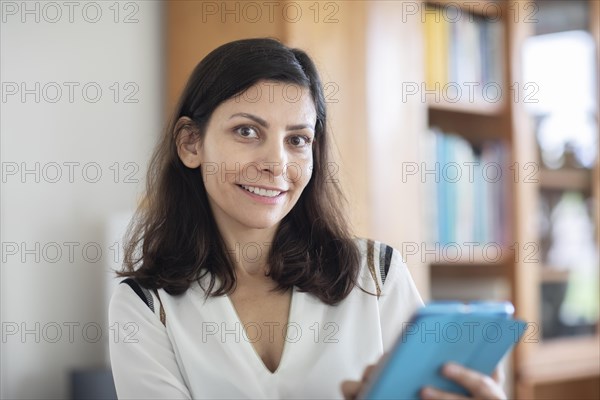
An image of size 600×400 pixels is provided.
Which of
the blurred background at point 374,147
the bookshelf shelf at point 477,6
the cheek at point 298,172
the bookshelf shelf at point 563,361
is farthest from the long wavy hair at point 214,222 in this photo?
the bookshelf shelf at point 563,361

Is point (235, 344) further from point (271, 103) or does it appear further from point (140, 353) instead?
point (271, 103)

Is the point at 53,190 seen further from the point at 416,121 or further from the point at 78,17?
the point at 416,121

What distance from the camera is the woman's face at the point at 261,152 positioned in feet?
4.34

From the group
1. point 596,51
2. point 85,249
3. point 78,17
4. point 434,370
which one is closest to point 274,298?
point 434,370

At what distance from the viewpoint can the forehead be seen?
1.33 meters

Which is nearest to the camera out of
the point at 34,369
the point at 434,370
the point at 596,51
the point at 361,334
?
the point at 434,370

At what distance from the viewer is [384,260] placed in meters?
1.40

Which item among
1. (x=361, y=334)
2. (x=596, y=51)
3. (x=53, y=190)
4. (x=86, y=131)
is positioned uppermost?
(x=596, y=51)

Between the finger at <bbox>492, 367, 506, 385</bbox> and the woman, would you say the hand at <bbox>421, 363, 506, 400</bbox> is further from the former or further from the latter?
the woman

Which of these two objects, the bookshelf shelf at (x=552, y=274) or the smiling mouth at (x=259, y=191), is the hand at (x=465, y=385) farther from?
the bookshelf shelf at (x=552, y=274)

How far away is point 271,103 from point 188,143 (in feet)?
0.65

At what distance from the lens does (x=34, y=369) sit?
85.8 inches

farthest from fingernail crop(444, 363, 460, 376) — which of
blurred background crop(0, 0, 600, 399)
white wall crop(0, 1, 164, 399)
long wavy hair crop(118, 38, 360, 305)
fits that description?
white wall crop(0, 1, 164, 399)

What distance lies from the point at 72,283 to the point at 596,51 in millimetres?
2011
